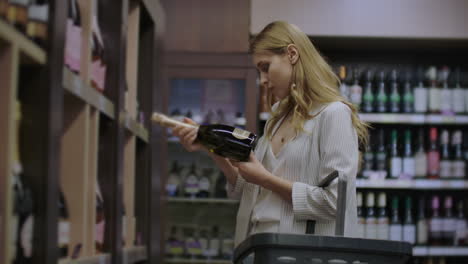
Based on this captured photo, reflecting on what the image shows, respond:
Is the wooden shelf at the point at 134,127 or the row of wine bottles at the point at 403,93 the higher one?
the row of wine bottles at the point at 403,93

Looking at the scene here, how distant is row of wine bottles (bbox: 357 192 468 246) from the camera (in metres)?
4.76

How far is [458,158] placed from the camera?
491 cm

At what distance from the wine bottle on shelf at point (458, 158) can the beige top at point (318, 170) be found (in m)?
3.08

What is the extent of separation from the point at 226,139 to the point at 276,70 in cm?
25

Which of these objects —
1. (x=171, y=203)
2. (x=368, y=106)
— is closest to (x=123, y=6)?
(x=171, y=203)

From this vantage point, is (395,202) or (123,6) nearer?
(123,6)

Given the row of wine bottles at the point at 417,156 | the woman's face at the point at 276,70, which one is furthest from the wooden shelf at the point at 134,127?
the row of wine bottles at the point at 417,156

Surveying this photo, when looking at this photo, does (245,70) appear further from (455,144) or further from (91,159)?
(91,159)

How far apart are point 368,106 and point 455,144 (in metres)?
0.72

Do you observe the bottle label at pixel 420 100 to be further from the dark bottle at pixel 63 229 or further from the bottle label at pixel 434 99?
the dark bottle at pixel 63 229

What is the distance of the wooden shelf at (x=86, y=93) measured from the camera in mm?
1875

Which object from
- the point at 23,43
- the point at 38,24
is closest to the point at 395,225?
the point at 38,24

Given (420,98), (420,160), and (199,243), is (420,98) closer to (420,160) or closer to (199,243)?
(420,160)

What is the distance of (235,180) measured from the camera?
7.18 feet
